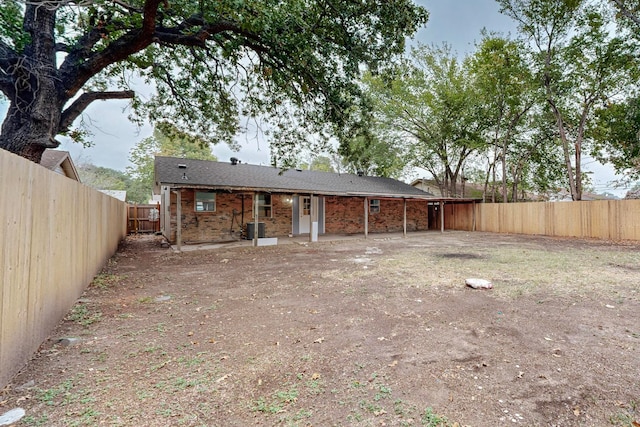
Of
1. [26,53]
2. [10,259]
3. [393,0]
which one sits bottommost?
[10,259]

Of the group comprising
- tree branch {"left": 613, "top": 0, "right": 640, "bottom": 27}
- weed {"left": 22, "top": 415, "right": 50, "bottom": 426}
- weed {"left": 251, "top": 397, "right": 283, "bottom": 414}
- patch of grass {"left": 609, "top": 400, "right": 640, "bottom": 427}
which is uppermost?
tree branch {"left": 613, "top": 0, "right": 640, "bottom": 27}

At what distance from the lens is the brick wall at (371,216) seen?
579 inches

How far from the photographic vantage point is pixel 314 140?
9.05 m

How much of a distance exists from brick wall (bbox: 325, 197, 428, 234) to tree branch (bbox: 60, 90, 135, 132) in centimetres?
950

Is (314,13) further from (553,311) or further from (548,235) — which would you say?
(548,235)

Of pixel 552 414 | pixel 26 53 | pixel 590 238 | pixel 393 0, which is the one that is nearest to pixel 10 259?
pixel 552 414

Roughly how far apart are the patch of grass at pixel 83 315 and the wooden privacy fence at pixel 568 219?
17402 mm

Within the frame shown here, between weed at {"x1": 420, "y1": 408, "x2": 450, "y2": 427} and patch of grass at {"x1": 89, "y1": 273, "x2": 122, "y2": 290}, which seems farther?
patch of grass at {"x1": 89, "y1": 273, "x2": 122, "y2": 290}

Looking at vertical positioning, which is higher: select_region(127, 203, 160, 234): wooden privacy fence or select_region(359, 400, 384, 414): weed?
select_region(127, 203, 160, 234): wooden privacy fence

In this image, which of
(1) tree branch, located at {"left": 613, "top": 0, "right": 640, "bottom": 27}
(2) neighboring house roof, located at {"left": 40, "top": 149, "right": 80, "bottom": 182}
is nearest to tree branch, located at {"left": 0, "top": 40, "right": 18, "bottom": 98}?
(2) neighboring house roof, located at {"left": 40, "top": 149, "right": 80, "bottom": 182}

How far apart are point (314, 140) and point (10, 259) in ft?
25.4

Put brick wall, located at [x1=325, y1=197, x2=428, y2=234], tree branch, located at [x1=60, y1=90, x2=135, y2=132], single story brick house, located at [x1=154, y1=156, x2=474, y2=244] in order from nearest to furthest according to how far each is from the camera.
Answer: tree branch, located at [x1=60, y1=90, x2=135, y2=132] < single story brick house, located at [x1=154, y1=156, x2=474, y2=244] < brick wall, located at [x1=325, y1=197, x2=428, y2=234]

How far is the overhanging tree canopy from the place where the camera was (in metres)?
5.29

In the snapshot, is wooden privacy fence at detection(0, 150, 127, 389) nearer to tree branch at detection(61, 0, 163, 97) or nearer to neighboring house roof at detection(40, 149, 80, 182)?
tree branch at detection(61, 0, 163, 97)
